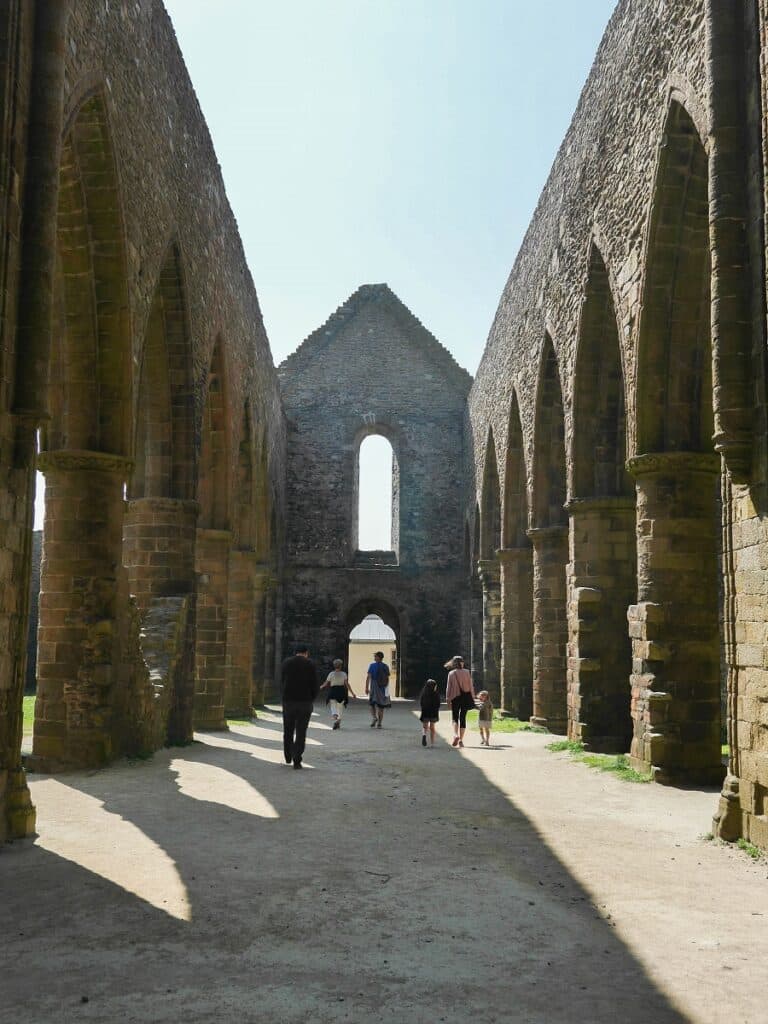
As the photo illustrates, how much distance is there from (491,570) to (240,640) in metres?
6.22

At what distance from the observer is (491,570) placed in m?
20.5

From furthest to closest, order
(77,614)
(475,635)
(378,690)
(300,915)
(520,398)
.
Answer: (475,635)
(520,398)
(378,690)
(77,614)
(300,915)

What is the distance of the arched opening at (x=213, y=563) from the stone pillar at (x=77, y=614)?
4306mm

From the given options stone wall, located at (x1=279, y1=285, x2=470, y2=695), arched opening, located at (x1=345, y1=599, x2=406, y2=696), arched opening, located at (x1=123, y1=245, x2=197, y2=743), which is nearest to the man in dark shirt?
arched opening, located at (x1=123, y1=245, x2=197, y2=743)

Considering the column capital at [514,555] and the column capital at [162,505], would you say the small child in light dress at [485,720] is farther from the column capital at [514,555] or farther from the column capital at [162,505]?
the column capital at [514,555]

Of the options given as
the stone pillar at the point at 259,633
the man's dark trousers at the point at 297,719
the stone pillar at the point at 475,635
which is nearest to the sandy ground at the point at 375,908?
the man's dark trousers at the point at 297,719

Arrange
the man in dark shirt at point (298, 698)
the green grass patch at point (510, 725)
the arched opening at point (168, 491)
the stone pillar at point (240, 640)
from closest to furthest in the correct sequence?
the man in dark shirt at point (298, 698) → the arched opening at point (168, 491) → the green grass patch at point (510, 725) → the stone pillar at point (240, 640)

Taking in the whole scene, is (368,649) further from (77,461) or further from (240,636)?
(77,461)

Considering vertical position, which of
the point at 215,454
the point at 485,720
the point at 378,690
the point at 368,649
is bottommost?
the point at 368,649

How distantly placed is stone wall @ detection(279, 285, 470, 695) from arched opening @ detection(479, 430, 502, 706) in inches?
203

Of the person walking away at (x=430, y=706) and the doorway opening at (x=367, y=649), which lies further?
the doorway opening at (x=367, y=649)

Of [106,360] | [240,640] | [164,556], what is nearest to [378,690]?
[240,640]

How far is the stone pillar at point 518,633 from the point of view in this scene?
16.8m

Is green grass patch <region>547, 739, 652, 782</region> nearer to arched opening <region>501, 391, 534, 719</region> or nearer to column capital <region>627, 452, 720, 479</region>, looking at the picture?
column capital <region>627, 452, 720, 479</region>
